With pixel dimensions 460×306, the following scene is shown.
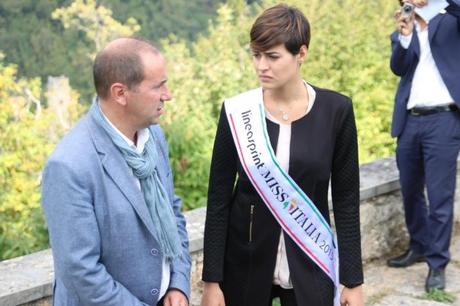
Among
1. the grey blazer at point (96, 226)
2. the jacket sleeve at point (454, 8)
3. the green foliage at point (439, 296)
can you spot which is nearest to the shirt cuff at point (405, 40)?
the jacket sleeve at point (454, 8)

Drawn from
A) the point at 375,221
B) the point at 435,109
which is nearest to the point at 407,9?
the point at 435,109

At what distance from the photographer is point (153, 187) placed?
2.30m

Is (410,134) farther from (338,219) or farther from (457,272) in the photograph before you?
(338,219)

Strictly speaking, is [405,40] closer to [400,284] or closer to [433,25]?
[433,25]

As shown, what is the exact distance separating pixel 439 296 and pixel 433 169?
74 cm

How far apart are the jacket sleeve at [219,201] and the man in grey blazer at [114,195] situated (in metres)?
0.30

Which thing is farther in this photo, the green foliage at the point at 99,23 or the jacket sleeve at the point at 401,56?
the green foliage at the point at 99,23

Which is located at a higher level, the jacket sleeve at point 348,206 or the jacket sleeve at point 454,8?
the jacket sleeve at point 454,8

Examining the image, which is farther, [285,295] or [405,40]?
[405,40]

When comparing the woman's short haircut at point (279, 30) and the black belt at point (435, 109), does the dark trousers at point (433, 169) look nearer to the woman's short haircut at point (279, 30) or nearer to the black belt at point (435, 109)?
the black belt at point (435, 109)

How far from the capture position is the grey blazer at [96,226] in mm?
2090

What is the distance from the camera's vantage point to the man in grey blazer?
210cm

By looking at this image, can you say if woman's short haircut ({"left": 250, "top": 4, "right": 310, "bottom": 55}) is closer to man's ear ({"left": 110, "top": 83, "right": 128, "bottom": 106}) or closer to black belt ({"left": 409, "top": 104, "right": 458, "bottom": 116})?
man's ear ({"left": 110, "top": 83, "right": 128, "bottom": 106})

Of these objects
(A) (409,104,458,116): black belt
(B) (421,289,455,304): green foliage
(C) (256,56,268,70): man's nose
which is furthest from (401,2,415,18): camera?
(C) (256,56,268,70): man's nose
